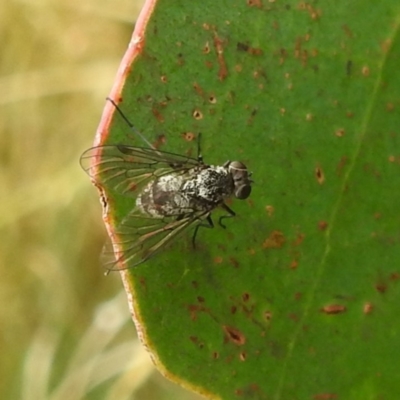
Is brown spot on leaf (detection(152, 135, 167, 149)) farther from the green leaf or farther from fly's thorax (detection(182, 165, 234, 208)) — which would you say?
fly's thorax (detection(182, 165, 234, 208))

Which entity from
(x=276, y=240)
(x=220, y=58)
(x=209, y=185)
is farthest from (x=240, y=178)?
(x=209, y=185)

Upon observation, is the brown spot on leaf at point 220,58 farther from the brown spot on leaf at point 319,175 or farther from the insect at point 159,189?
the brown spot on leaf at point 319,175

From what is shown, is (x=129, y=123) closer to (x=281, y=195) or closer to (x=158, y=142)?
(x=158, y=142)

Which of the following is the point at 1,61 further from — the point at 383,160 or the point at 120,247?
the point at 383,160

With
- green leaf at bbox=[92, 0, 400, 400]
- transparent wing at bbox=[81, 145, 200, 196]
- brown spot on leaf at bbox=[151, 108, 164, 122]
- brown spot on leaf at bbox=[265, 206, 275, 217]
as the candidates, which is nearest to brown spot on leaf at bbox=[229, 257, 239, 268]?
green leaf at bbox=[92, 0, 400, 400]

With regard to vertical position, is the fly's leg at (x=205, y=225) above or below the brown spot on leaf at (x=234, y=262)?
above

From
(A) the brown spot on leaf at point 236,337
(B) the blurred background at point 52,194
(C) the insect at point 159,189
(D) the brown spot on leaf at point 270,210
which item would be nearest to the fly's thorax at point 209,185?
(C) the insect at point 159,189
